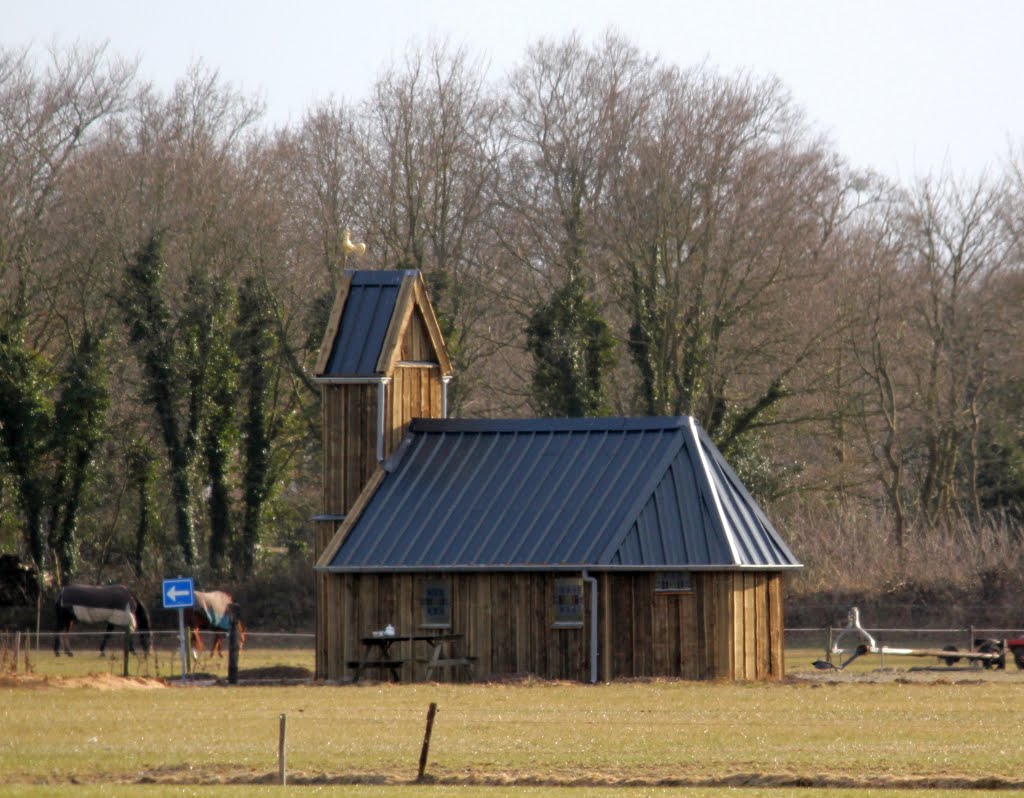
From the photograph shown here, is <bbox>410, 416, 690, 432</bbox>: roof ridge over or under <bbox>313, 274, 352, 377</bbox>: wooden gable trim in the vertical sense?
under

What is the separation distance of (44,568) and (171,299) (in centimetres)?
855

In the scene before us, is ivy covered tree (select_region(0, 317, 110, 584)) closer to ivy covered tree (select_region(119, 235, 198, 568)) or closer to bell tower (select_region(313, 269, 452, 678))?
ivy covered tree (select_region(119, 235, 198, 568))

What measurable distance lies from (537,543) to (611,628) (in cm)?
204

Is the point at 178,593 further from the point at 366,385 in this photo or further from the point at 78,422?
the point at 78,422

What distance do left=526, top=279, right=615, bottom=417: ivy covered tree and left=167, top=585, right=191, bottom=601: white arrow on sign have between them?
64.7ft

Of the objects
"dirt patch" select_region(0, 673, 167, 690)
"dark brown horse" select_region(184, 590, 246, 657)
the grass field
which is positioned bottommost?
the grass field

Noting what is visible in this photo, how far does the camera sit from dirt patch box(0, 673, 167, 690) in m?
34.1

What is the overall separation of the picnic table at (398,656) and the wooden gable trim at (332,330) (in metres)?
5.56

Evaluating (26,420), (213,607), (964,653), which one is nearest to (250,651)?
(213,607)

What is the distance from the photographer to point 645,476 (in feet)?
120

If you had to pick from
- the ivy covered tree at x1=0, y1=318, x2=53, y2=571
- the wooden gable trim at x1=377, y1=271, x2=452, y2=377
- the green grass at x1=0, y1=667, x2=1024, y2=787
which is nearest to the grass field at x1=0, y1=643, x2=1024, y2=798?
the green grass at x1=0, y1=667, x2=1024, y2=787

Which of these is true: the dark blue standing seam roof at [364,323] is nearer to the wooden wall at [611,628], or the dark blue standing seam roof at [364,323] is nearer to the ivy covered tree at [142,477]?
the wooden wall at [611,628]

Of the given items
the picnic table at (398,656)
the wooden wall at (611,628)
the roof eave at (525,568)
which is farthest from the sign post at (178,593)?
the wooden wall at (611,628)

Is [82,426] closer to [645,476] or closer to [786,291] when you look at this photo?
[786,291]
